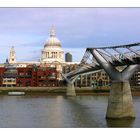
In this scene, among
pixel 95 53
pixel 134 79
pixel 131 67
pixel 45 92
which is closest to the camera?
pixel 131 67

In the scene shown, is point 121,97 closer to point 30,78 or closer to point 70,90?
point 70,90

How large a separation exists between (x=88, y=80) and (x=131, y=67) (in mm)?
113845

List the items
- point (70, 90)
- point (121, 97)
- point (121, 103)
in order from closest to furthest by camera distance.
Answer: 1. point (121, 103)
2. point (121, 97)
3. point (70, 90)

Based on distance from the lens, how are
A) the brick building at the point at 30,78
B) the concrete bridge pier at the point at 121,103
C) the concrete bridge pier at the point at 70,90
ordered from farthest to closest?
the brick building at the point at 30,78 → the concrete bridge pier at the point at 70,90 → the concrete bridge pier at the point at 121,103

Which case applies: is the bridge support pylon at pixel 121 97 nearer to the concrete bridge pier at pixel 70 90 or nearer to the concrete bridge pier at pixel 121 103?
the concrete bridge pier at pixel 121 103

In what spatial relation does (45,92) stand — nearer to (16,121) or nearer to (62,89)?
(62,89)

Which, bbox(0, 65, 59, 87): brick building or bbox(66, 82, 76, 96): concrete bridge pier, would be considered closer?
bbox(66, 82, 76, 96): concrete bridge pier

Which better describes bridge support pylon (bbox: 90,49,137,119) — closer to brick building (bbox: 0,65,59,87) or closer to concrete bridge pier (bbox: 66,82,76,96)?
concrete bridge pier (bbox: 66,82,76,96)

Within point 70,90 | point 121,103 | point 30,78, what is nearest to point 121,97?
point 121,103

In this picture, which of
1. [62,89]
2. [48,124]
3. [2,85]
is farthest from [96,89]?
[48,124]

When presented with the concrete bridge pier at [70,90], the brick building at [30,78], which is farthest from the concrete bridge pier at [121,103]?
the brick building at [30,78]

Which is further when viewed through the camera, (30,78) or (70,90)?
(30,78)

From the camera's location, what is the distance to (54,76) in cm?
14662

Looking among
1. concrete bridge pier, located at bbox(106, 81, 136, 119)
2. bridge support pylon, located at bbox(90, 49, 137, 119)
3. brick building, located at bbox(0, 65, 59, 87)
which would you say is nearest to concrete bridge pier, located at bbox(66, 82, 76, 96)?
brick building, located at bbox(0, 65, 59, 87)
